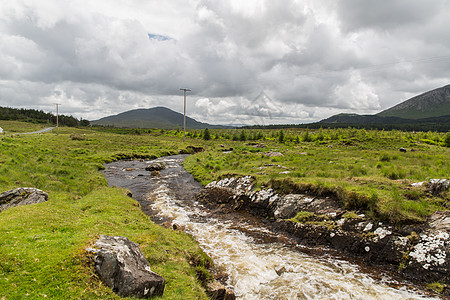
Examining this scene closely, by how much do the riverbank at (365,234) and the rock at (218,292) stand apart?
706cm

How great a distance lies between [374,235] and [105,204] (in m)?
19.1

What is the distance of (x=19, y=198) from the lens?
15.1 metres

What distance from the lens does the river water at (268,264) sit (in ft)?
34.2

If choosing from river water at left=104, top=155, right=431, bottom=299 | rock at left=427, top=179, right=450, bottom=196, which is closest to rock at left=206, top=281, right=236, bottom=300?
river water at left=104, top=155, right=431, bottom=299

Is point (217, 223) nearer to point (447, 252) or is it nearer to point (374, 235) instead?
point (374, 235)

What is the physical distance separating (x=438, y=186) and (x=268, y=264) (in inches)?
497

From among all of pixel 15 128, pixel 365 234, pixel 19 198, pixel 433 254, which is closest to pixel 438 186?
pixel 433 254

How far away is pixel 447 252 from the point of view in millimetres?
10594

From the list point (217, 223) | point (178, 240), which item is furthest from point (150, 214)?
point (178, 240)

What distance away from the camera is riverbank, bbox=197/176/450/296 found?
10844 mm

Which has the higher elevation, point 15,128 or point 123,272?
point 15,128

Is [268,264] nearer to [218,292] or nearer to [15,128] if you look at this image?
[218,292]

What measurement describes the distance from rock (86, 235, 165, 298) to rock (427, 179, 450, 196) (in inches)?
698

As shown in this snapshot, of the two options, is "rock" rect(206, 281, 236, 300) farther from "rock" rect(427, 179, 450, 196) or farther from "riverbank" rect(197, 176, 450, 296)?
"rock" rect(427, 179, 450, 196)
